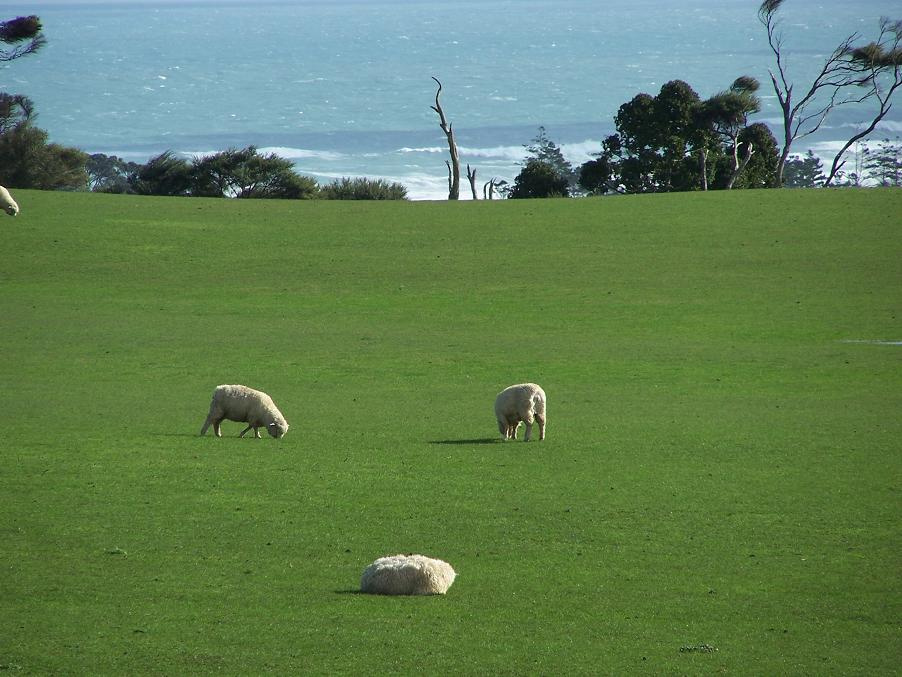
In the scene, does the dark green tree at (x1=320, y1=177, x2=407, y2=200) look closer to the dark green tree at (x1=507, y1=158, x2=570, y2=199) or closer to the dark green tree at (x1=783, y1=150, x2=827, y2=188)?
the dark green tree at (x1=507, y1=158, x2=570, y2=199)

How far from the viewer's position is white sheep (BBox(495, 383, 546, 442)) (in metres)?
18.3

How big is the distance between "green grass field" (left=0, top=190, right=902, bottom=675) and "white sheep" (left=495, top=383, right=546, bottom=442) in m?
0.47

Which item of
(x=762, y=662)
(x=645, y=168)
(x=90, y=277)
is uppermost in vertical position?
(x=645, y=168)

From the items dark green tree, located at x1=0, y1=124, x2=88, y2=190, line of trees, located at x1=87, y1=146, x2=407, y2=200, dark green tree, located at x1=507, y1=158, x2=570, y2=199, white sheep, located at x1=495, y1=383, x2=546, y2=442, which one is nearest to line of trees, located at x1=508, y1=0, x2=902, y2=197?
dark green tree, located at x1=507, y1=158, x2=570, y2=199

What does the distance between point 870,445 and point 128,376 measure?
14.5 meters

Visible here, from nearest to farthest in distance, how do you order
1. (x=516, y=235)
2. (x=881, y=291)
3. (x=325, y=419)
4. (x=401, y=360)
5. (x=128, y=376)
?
(x=325, y=419), (x=128, y=376), (x=401, y=360), (x=881, y=291), (x=516, y=235)

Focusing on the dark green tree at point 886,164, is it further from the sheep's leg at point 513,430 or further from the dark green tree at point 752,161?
the sheep's leg at point 513,430

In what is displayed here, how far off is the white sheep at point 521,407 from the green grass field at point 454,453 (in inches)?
18.5

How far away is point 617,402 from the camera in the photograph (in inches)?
902

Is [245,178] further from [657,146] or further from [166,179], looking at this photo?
[657,146]

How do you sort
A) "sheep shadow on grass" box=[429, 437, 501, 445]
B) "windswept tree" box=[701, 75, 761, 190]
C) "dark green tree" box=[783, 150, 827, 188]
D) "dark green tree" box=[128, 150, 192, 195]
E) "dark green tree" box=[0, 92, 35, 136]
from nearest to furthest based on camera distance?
"sheep shadow on grass" box=[429, 437, 501, 445]
"dark green tree" box=[128, 150, 192, 195]
"windswept tree" box=[701, 75, 761, 190]
"dark green tree" box=[0, 92, 35, 136]
"dark green tree" box=[783, 150, 827, 188]

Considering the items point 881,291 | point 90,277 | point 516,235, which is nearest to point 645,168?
point 516,235

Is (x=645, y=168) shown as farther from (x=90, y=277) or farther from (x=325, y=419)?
(x=325, y=419)

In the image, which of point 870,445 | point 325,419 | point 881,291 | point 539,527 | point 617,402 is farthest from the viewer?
point 881,291
